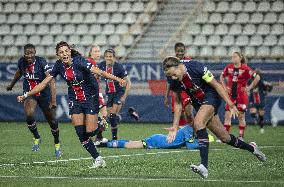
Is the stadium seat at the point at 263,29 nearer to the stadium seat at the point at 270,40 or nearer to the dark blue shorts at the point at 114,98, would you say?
the stadium seat at the point at 270,40

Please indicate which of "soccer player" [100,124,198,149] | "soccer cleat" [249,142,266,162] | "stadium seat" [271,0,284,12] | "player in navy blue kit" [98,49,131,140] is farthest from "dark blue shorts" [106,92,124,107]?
"stadium seat" [271,0,284,12]

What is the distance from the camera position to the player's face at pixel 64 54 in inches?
590

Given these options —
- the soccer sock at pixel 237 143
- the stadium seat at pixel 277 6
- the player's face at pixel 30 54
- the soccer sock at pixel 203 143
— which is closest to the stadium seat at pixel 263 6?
the stadium seat at pixel 277 6

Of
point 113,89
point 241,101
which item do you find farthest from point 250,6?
point 113,89

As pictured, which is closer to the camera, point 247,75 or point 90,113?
point 90,113

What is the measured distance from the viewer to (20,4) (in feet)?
121

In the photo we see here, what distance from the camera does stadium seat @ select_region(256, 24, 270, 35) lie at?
1287 inches

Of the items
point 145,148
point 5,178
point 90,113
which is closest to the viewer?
point 5,178

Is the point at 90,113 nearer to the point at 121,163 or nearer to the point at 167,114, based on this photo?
the point at 121,163

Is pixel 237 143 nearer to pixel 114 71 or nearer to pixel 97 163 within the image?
pixel 97 163

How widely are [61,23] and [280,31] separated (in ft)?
30.2

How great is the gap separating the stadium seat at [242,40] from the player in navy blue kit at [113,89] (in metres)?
10.5

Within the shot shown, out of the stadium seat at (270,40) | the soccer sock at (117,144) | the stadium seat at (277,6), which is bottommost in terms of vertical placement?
the soccer sock at (117,144)

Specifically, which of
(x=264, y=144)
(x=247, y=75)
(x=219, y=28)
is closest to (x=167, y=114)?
(x=219, y=28)
